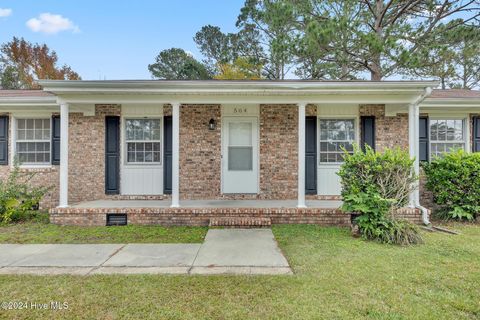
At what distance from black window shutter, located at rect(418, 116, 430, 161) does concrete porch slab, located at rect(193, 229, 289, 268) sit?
4.82 m

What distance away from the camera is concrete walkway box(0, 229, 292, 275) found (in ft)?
11.5

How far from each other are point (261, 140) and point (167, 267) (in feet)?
13.8

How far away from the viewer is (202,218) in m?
5.83

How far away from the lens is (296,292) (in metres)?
2.93

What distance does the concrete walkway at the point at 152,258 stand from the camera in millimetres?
3512

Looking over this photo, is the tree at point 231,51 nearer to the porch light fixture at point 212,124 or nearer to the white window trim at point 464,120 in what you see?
the porch light fixture at point 212,124

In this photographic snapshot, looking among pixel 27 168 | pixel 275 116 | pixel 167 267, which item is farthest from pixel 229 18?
pixel 167 267

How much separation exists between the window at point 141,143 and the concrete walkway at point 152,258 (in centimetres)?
301

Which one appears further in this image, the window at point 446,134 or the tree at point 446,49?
the tree at point 446,49

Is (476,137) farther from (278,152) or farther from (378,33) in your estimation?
(378,33)

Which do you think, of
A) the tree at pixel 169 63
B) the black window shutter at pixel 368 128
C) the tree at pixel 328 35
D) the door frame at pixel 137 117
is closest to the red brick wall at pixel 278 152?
the black window shutter at pixel 368 128

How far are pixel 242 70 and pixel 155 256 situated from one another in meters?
15.7

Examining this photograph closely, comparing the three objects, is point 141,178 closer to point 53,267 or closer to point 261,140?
point 261,140

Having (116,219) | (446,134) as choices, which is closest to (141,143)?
(116,219)
